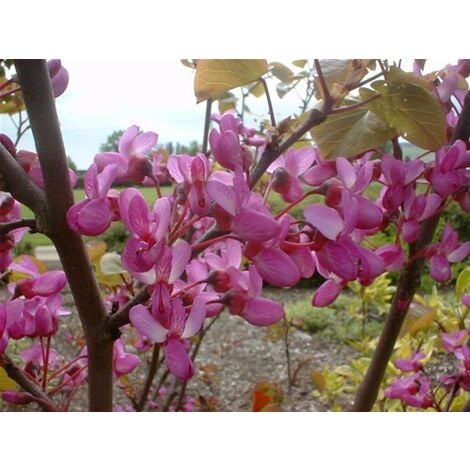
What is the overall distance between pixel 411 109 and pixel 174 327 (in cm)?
20

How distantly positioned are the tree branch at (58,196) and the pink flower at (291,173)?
122 mm

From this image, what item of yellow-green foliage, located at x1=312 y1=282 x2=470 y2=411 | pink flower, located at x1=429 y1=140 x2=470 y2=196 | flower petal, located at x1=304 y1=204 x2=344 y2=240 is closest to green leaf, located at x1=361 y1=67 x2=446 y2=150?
pink flower, located at x1=429 y1=140 x2=470 y2=196

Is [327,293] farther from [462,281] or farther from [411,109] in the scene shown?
[462,281]

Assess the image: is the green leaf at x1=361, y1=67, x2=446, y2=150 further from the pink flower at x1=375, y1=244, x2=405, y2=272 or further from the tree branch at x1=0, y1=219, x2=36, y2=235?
the tree branch at x1=0, y1=219, x2=36, y2=235

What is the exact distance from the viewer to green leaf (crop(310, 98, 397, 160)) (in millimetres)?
410

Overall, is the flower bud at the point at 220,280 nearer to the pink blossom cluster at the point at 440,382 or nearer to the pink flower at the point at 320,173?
the pink flower at the point at 320,173

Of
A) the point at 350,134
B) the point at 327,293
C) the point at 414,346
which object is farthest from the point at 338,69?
the point at 414,346

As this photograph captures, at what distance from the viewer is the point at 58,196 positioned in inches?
13.0

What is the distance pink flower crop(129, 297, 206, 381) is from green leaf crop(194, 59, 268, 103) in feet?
0.57

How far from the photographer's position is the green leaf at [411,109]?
0.38 meters

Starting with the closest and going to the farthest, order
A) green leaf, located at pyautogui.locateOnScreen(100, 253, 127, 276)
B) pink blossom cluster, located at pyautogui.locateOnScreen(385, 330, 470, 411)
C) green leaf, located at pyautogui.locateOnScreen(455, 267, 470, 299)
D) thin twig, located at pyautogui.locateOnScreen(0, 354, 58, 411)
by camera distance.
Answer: thin twig, located at pyautogui.locateOnScreen(0, 354, 58, 411), green leaf, located at pyautogui.locateOnScreen(100, 253, 127, 276), pink blossom cluster, located at pyautogui.locateOnScreen(385, 330, 470, 411), green leaf, located at pyautogui.locateOnScreen(455, 267, 470, 299)
